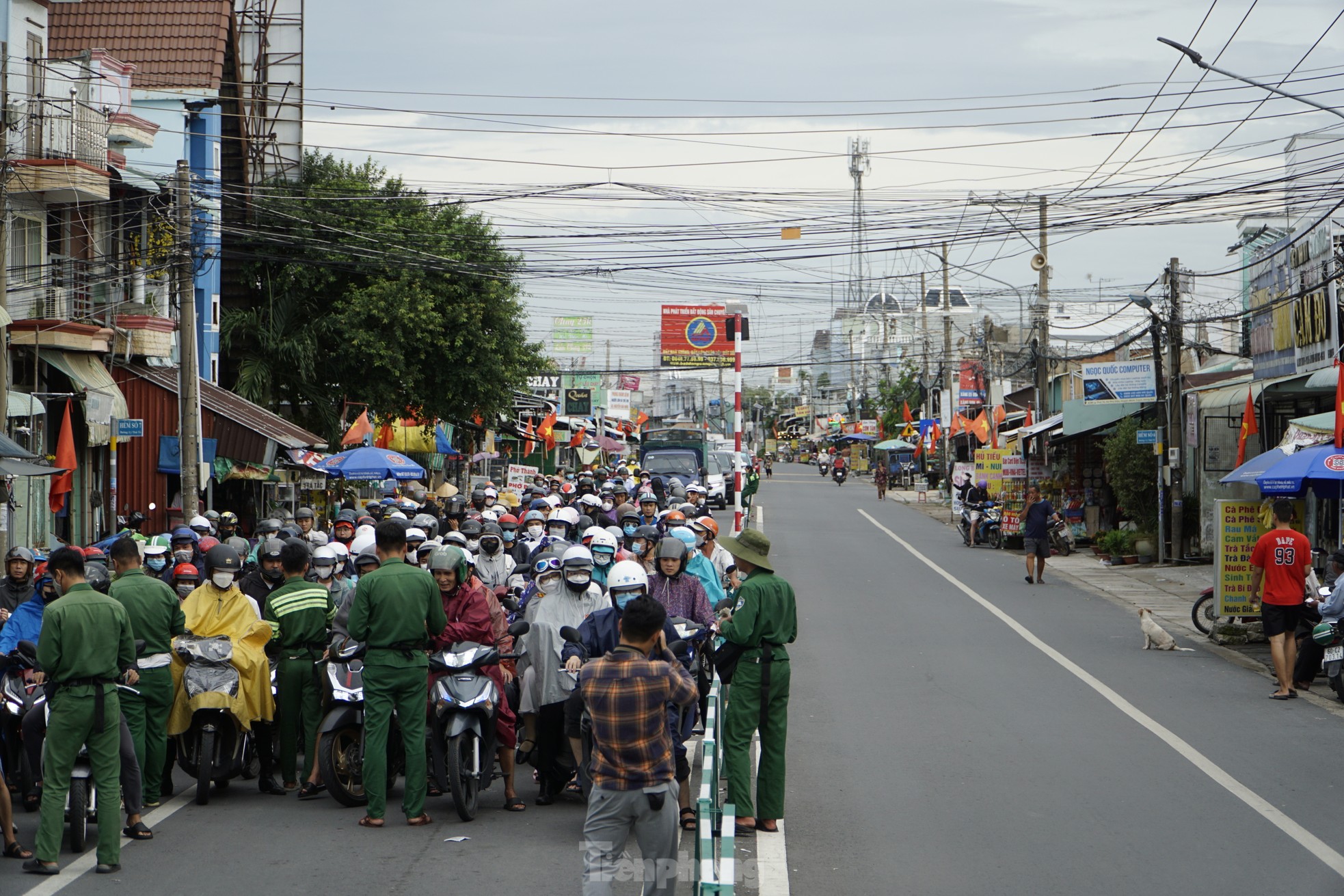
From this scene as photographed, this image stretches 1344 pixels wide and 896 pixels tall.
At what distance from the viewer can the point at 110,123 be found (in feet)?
70.1

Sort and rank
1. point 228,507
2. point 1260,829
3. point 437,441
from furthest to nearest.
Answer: point 437,441 < point 228,507 < point 1260,829

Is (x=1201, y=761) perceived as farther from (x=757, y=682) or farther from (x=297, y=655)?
(x=297, y=655)

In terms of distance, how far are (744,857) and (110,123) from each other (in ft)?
59.3

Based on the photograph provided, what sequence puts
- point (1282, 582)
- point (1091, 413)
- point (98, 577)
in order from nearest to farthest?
point (98, 577) → point (1282, 582) → point (1091, 413)

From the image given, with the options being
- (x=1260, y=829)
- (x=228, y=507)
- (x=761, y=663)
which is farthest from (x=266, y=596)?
(x=228, y=507)

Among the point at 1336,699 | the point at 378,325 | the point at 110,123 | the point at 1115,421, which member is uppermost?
the point at 110,123

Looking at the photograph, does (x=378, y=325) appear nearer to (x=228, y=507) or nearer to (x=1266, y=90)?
(x=228, y=507)

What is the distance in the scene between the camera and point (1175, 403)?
2722 centimetres

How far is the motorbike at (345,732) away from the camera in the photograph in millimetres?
8695

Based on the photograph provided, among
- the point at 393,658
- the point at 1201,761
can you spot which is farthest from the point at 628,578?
the point at 1201,761

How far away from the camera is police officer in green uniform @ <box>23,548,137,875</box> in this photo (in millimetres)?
7348

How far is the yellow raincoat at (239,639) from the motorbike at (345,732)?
1.53 ft

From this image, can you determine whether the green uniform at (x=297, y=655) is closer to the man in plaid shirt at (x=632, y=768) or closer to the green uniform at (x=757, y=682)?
the green uniform at (x=757, y=682)

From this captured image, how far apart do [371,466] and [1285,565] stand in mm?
14969
